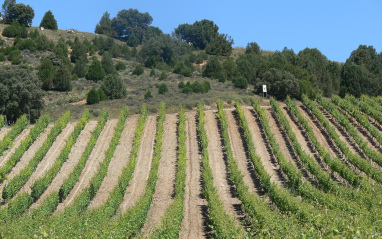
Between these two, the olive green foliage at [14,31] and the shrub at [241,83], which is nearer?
the shrub at [241,83]

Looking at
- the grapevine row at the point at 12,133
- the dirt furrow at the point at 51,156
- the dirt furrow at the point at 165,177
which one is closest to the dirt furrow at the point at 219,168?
the dirt furrow at the point at 165,177

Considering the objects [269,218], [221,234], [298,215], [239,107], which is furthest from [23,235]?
[239,107]

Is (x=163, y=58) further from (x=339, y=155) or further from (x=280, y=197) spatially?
(x=280, y=197)

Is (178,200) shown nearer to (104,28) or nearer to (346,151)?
(346,151)

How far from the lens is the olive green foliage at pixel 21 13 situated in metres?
83.1

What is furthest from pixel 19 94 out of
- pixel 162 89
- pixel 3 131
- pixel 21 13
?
pixel 21 13

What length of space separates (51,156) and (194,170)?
8243 mm

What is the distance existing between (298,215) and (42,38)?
5807 centimetres

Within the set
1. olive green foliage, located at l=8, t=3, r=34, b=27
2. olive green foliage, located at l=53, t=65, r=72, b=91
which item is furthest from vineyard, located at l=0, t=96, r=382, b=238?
olive green foliage, located at l=8, t=3, r=34, b=27

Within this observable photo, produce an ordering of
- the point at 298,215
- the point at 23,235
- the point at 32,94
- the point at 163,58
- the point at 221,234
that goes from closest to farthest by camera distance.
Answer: the point at 23,235, the point at 221,234, the point at 298,215, the point at 32,94, the point at 163,58

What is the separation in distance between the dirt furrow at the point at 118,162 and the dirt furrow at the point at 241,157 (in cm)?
663

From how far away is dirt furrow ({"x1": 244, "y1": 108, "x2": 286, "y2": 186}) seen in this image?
31980 millimetres

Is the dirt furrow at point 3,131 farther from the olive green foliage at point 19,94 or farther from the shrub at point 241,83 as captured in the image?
the shrub at point 241,83

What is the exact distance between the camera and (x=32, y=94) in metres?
40.1
